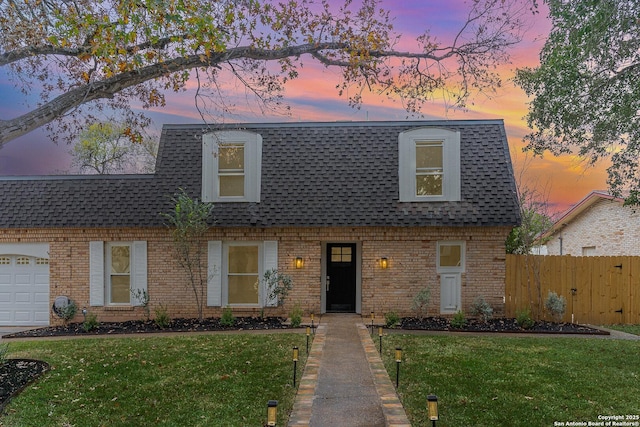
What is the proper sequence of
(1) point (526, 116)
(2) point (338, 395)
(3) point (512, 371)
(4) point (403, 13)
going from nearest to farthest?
(2) point (338, 395) → (3) point (512, 371) → (4) point (403, 13) → (1) point (526, 116)

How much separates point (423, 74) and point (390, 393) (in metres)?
6.19

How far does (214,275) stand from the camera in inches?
512

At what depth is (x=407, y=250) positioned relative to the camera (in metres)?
12.9

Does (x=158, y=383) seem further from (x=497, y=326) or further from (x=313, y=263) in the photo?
(x=497, y=326)

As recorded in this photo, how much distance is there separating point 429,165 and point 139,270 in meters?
9.13

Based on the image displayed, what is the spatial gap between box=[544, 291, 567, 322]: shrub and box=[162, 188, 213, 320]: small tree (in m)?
9.65

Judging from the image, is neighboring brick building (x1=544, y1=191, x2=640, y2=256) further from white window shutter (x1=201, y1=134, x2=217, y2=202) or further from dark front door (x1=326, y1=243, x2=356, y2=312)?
white window shutter (x1=201, y1=134, x2=217, y2=202)

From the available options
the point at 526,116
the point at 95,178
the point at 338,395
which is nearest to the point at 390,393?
the point at 338,395

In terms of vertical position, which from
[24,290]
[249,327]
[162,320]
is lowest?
[249,327]

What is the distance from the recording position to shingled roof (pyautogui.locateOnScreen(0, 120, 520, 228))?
41.7 feet

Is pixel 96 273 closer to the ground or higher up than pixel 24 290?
higher up

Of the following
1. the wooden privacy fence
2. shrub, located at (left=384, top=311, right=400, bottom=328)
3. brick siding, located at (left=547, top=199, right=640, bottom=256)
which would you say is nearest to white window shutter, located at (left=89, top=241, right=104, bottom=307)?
shrub, located at (left=384, top=311, right=400, bottom=328)

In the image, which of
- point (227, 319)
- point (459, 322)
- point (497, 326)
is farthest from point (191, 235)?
point (497, 326)

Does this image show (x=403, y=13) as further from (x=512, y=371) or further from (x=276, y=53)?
(x=512, y=371)
